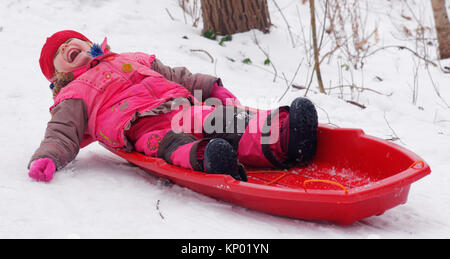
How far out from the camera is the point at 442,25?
4.43 meters

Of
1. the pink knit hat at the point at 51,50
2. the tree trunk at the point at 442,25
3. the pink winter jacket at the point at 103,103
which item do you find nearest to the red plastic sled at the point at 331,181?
the pink winter jacket at the point at 103,103

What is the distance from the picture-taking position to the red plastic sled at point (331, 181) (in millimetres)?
1474

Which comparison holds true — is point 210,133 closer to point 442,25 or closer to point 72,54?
point 72,54

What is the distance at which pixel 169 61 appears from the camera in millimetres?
3559

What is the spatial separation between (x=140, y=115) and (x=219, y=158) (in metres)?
0.55

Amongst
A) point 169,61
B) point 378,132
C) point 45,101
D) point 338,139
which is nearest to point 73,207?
point 338,139

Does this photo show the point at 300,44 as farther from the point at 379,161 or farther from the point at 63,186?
the point at 63,186

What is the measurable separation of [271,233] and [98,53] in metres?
1.34

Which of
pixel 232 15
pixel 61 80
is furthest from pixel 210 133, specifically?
pixel 232 15

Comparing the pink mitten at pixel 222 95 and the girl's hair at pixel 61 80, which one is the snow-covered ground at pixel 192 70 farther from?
the pink mitten at pixel 222 95

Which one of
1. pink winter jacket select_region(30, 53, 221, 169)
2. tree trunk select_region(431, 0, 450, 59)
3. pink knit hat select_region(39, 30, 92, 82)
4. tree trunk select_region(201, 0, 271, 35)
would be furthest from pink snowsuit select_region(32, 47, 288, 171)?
tree trunk select_region(431, 0, 450, 59)

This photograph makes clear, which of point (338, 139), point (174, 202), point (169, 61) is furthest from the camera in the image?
point (169, 61)

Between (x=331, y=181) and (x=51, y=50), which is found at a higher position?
(x=51, y=50)

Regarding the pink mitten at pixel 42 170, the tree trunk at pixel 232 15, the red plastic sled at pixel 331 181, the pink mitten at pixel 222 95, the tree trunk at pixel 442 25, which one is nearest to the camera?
the red plastic sled at pixel 331 181
